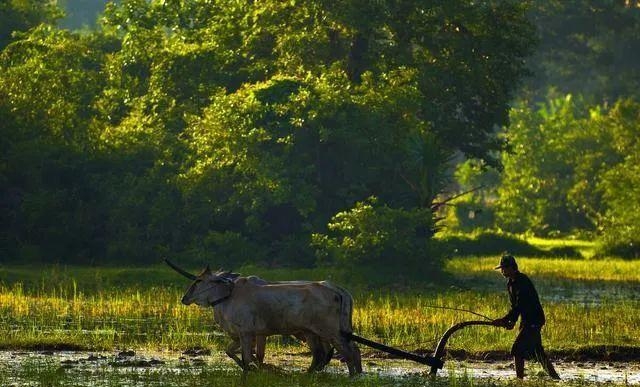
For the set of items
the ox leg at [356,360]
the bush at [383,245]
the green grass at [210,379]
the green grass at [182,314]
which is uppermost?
the bush at [383,245]

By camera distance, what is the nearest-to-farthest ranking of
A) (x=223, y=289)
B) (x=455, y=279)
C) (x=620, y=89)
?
(x=223, y=289) < (x=455, y=279) < (x=620, y=89)

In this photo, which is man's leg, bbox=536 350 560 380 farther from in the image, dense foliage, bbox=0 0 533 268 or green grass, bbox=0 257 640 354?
dense foliage, bbox=0 0 533 268

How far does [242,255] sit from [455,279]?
241 inches

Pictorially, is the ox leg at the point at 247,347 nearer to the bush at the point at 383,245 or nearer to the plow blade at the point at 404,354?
the plow blade at the point at 404,354

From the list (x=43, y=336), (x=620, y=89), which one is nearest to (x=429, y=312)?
(x=43, y=336)

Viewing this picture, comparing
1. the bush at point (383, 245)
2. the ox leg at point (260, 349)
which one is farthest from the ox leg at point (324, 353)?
the bush at point (383, 245)

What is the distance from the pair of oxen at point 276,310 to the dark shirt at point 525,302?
210cm

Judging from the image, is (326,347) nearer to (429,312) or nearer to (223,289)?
(223,289)

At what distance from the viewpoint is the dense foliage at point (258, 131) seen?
135 ft

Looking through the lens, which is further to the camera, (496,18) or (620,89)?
(620,89)

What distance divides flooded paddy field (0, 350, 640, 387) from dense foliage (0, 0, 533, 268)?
17961 millimetres

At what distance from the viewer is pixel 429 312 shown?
2822cm

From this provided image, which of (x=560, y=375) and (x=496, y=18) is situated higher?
(x=496, y=18)

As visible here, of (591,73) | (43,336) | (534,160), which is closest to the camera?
(43,336)
